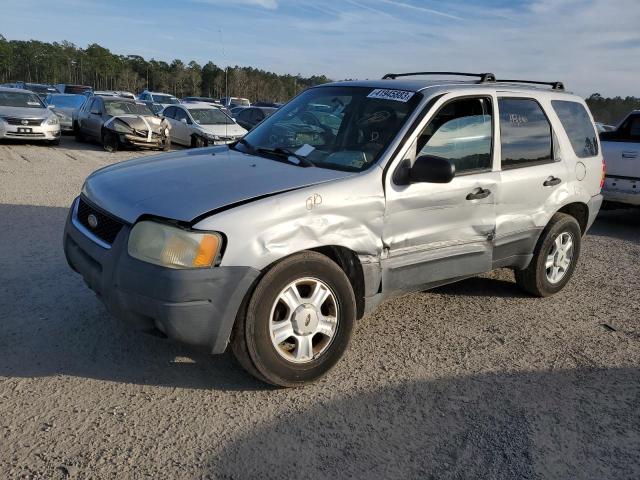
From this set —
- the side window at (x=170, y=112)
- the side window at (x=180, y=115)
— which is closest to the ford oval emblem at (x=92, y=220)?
the side window at (x=180, y=115)

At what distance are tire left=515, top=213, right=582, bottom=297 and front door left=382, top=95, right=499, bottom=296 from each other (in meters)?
0.82

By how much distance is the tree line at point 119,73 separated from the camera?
72250 millimetres

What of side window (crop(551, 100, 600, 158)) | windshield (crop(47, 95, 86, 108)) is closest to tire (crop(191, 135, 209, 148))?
windshield (crop(47, 95, 86, 108))

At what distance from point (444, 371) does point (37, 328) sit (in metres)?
2.78

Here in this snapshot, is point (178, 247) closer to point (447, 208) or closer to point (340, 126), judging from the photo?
point (340, 126)

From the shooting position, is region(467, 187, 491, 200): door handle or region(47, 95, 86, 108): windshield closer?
region(467, 187, 491, 200): door handle

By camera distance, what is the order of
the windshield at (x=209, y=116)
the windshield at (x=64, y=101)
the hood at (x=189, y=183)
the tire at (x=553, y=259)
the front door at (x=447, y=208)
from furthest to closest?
the windshield at (x=64, y=101) → the windshield at (x=209, y=116) → the tire at (x=553, y=259) → the front door at (x=447, y=208) → the hood at (x=189, y=183)

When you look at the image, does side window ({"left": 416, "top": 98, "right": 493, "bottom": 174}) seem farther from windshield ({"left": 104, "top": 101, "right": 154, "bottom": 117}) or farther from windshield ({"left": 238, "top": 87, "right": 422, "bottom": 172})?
windshield ({"left": 104, "top": 101, "right": 154, "bottom": 117})

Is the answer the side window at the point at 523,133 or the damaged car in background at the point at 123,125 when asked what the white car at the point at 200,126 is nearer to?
the damaged car in background at the point at 123,125

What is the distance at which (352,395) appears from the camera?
11.2 feet

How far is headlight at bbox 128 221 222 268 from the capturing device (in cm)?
300

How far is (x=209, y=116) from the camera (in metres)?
17.4

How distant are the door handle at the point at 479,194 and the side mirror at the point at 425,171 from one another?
581 millimetres

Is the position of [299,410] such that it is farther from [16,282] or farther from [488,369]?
[16,282]
